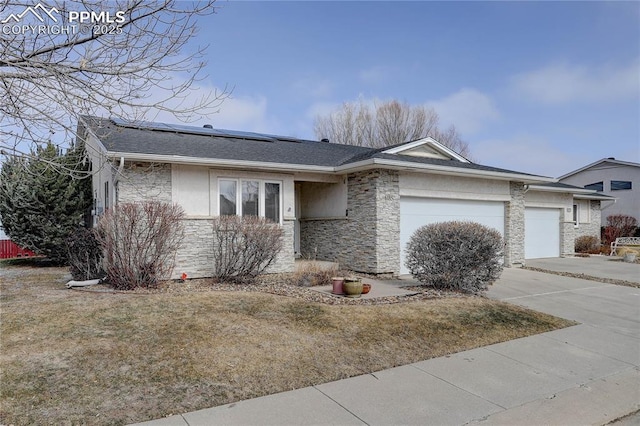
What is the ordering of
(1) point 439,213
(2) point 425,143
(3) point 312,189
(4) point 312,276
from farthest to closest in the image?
(3) point 312,189, (2) point 425,143, (1) point 439,213, (4) point 312,276

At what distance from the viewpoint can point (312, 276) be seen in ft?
31.0

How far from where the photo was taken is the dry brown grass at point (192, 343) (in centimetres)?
370

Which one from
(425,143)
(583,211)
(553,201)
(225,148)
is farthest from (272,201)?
(583,211)

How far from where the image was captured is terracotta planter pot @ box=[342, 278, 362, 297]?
7.73 meters

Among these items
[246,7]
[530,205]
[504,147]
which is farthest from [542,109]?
[504,147]

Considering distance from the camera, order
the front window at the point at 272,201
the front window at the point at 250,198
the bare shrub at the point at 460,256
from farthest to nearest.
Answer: the front window at the point at 272,201, the front window at the point at 250,198, the bare shrub at the point at 460,256

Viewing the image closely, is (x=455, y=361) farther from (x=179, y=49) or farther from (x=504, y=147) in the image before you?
(x=504, y=147)

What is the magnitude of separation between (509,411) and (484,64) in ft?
40.7

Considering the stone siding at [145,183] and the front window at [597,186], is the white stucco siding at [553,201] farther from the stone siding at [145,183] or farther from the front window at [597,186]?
the front window at [597,186]

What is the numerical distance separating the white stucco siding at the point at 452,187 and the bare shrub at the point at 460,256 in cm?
284

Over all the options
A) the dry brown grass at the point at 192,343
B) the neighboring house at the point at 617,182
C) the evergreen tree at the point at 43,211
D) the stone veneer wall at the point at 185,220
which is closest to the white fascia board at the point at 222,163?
the stone veneer wall at the point at 185,220

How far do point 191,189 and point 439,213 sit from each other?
23.6 feet

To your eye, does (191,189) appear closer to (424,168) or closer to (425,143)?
(424,168)

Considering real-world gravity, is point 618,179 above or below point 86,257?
above
